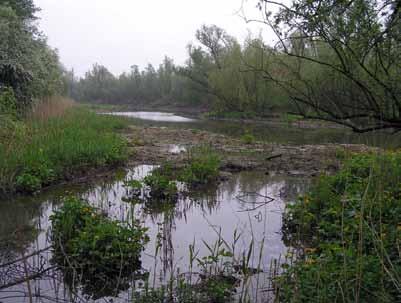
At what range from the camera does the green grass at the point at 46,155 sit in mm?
7332

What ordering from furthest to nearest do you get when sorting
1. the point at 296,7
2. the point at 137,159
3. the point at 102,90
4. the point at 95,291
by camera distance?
the point at 102,90, the point at 137,159, the point at 95,291, the point at 296,7

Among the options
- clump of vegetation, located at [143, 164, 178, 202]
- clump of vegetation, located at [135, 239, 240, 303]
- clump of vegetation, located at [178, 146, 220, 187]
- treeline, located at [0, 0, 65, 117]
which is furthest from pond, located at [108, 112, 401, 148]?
treeline, located at [0, 0, 65, 117]

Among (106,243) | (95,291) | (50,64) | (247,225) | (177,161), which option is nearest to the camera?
(95,291)

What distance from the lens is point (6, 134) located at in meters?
8.51

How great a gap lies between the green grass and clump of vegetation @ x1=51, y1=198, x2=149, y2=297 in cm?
310

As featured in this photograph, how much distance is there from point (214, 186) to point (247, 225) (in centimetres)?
262

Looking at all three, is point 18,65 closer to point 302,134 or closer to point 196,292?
point 196,292

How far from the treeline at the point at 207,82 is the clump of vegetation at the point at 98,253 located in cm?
214

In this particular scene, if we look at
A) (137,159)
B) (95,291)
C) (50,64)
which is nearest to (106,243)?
(95,291)

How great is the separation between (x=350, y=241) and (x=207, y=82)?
5245cm

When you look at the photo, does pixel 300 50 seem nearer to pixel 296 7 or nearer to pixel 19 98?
pixel 296 7

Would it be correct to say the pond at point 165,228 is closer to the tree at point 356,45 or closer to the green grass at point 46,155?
the green grass at point 46,155

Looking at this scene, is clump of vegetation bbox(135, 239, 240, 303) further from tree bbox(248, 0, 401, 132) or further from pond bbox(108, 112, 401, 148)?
pond bbox(108, 112, 401, 148)

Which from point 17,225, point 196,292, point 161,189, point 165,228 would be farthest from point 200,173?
point 196,292
